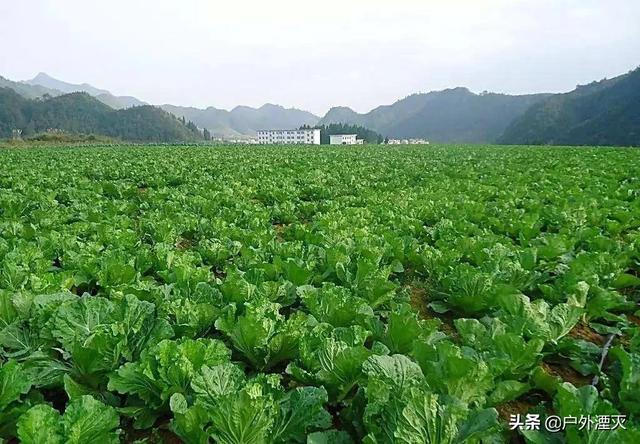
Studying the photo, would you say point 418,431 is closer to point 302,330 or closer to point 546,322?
point 302,330

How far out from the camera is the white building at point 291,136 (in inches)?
4382

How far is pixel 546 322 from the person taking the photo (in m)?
3.02

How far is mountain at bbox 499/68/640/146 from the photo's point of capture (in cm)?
6944

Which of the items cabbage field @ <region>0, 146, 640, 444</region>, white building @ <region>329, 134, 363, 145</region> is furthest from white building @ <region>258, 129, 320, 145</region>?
cabbage field @ <region>0, 146, 640, 444</region>

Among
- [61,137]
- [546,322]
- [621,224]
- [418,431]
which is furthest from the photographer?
[61,137]

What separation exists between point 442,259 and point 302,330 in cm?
215

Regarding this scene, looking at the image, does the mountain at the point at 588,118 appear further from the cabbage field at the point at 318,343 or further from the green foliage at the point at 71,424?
the green foliage at the point at 71,424

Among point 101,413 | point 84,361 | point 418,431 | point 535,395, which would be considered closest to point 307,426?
point 418,431

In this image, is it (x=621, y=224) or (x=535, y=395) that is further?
(x=621, y=224)

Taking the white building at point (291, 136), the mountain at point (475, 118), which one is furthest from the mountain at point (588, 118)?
the mountain at point (475, 118)

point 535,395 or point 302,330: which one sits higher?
point 302,330

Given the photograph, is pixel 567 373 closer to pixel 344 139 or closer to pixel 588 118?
pixel 588 118

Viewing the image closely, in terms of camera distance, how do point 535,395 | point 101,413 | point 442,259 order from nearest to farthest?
point 101,413, point 535,395, point 442,259

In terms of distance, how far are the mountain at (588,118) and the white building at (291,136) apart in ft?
144
